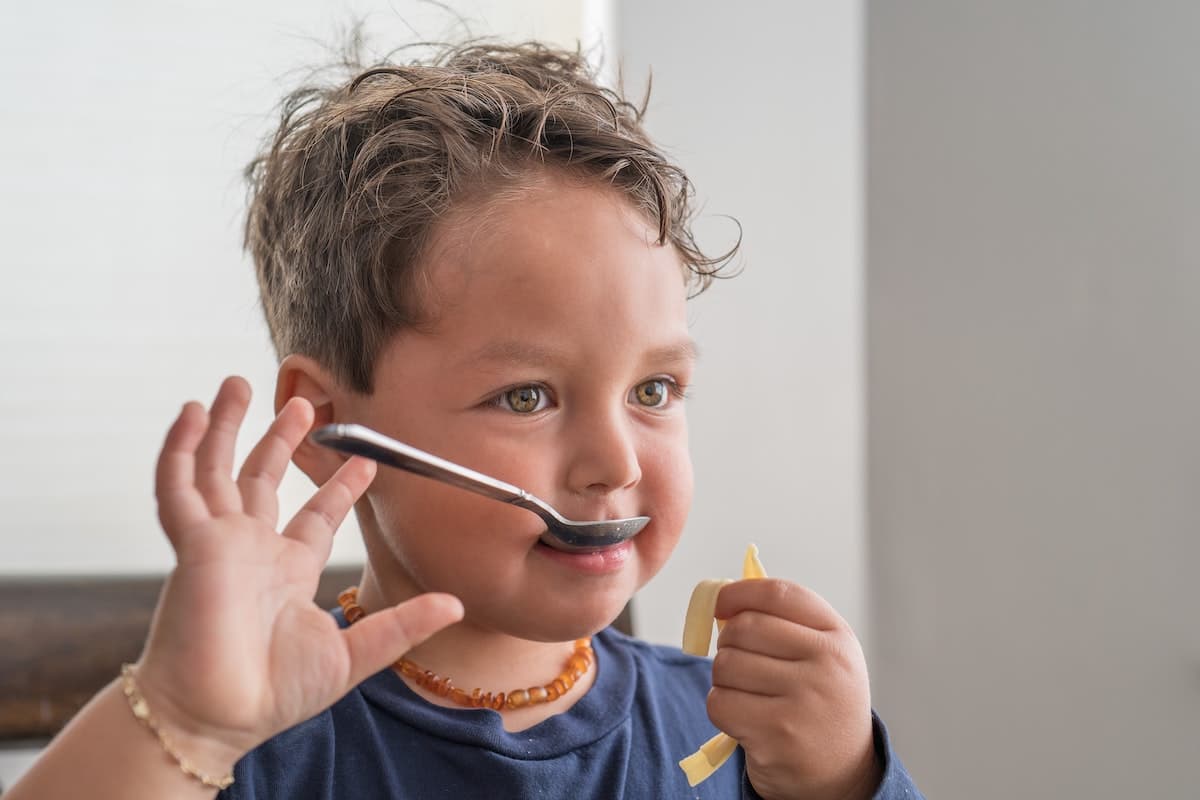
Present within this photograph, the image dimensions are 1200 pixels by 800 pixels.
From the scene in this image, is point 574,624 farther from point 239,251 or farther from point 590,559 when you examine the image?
point 239,251

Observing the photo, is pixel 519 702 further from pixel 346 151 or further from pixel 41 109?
pixel 41 109

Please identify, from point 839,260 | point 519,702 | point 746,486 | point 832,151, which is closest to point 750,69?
point 832,151

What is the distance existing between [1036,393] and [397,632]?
39.4 inches

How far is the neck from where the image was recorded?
830mm

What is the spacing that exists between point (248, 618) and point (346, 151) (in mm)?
416

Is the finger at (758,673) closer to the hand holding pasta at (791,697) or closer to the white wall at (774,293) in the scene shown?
the hand holding pasta at (791,697)

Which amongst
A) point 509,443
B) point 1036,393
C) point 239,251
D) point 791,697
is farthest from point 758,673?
point 239,251

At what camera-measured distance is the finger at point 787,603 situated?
769 millimetres

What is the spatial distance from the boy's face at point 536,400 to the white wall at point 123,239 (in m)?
0.73

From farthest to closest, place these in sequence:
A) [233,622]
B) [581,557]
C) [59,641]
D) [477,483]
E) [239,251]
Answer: [239,251] → [59,641] → [581,557] → [477,483] → [233,622]

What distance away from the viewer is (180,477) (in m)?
0.57

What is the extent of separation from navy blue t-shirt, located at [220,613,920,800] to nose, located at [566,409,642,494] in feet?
0.66

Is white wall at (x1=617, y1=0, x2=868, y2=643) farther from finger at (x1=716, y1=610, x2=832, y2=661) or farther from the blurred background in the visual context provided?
finger at (x1=716, y1=610, x2=832, y2=661)

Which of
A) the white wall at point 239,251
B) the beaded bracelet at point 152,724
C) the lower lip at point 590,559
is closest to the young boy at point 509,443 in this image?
the lower lip at point 590,559
